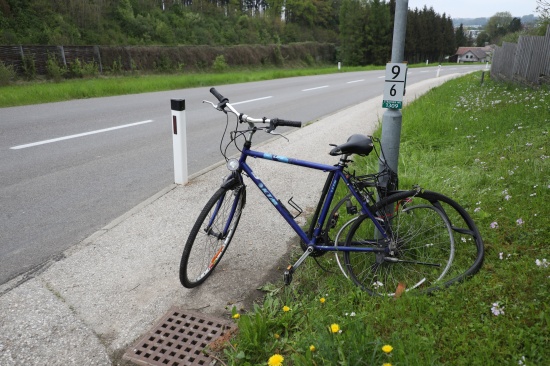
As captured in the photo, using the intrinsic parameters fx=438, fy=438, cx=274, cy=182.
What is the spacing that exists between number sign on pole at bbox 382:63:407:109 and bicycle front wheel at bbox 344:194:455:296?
31.9 inches

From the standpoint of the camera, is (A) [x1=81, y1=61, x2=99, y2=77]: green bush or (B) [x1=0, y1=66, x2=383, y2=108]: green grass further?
(A) [x1=81, y1=61, x2=99, y2=77]: green bush

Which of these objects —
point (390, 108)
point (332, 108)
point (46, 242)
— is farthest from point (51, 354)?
point (332, 108)

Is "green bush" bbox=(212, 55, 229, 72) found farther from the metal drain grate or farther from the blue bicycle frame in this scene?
the metal drain grate

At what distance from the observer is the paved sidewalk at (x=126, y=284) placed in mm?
2805

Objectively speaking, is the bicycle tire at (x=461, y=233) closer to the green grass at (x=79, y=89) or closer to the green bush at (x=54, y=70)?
the green grass at (x=79, y=89)

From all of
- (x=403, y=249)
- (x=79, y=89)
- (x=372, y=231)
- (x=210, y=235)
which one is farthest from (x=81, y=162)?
(x=79, y=89)

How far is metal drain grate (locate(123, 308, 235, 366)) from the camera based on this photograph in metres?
2.70

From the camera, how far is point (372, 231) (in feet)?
11.4

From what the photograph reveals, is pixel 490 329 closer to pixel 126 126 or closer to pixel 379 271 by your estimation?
pixel 379 271

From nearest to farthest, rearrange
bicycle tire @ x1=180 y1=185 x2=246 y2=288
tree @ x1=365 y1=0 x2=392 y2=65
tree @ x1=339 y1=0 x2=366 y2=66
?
bicycle tire @ x1=180 y1=185 x2=246 y2=288
tree @ x1=339 y1=0 x2=366 y2=66
tree @ x1=365 y1=0 x2=392 y2=65

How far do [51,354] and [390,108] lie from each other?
9.61 feet

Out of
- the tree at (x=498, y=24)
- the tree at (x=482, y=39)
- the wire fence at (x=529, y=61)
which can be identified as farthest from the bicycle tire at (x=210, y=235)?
the tree at (x=482, y=39)

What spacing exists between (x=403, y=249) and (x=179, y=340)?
1.73 m

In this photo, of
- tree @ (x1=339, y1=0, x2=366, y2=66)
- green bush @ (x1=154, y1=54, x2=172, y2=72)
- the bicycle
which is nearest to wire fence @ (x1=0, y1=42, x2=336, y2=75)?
green bush @ (x1=154, y1=54, x2=172, y2=72)
